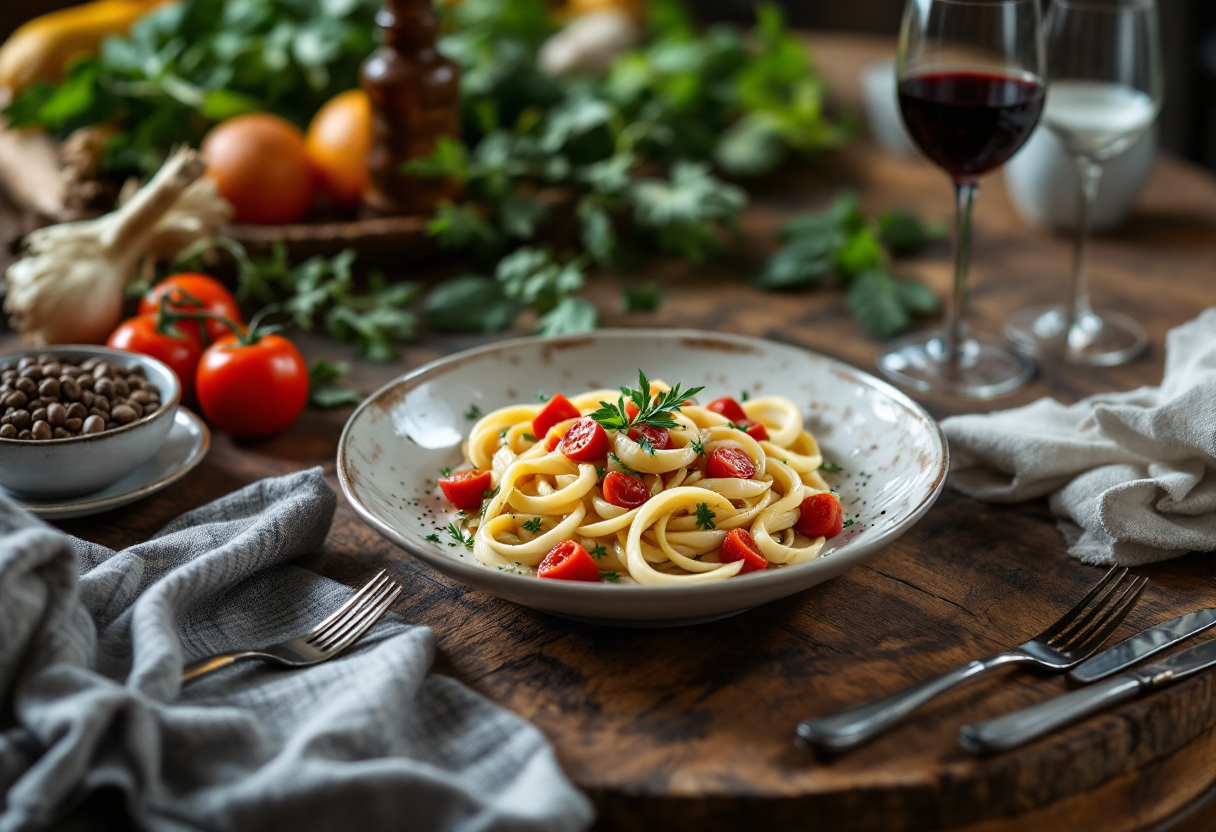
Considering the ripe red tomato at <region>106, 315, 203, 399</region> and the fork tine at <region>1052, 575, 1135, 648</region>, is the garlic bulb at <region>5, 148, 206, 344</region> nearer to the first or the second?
the ripe red tomato at <region>106, 315, 203, 399</region>

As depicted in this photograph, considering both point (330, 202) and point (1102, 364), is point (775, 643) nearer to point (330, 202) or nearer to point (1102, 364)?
point (1102, 364)

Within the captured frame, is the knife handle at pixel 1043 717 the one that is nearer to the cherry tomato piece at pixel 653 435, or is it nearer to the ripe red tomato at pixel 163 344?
the cherry tomato piece at pixel 653 435

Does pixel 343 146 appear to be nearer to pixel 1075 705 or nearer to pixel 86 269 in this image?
pixel 86 269

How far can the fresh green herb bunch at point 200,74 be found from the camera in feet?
9.66

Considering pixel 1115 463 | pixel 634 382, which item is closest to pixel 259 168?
pixel 634 382

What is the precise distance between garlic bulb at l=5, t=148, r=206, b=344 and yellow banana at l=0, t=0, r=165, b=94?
1308mm

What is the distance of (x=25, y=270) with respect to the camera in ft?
7.51

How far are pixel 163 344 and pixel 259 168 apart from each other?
75 cm

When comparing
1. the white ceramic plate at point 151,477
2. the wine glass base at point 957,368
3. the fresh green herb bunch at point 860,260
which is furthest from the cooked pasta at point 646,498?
the fresh green herb bunch at point 860,260

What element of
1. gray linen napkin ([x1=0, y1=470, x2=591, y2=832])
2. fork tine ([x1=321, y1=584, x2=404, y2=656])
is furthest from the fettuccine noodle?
gray linen napkin ([x1=0, y1=470, x2=591, y2=832])

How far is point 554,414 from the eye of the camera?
1726mm

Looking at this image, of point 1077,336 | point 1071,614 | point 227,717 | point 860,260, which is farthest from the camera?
point 860,260

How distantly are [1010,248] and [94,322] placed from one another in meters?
2.24

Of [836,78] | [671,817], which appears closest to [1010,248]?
[836,78]
